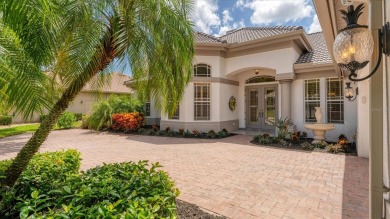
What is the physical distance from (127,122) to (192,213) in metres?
12.5

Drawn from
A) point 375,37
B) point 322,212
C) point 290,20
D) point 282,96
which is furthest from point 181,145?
point 290,20

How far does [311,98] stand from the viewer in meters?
12.3

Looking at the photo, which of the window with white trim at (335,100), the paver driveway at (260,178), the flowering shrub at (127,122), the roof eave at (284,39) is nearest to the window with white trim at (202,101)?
the roof eave at (284,39)

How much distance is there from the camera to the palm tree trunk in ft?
12.7

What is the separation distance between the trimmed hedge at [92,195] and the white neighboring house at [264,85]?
395 inches

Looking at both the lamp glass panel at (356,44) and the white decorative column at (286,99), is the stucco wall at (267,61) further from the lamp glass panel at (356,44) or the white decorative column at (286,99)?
the lamp glass panel at (356,44)

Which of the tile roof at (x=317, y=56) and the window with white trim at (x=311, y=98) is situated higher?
the tile roof at (x=317, y=56)

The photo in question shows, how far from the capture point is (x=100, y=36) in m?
3.82

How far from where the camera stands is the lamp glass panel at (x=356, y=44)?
203 cm

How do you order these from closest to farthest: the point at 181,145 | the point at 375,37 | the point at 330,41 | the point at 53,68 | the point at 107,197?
1. the point at 375,37
2. the point at 107,197
3. the point at 53,68
4. the point at 330,41
5. the point at 181,145

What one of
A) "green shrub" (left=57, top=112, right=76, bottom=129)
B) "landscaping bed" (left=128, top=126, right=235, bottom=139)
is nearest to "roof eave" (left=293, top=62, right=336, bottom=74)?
"landscaping bed" (left=128, top=126, right=235, bottom=139)

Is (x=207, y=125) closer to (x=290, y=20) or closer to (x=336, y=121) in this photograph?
(x=336, y=121)

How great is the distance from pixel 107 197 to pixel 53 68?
7.78 ft

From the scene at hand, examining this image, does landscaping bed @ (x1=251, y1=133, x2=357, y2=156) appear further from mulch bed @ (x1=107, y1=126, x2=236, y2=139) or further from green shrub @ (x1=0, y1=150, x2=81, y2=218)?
green shrub @ (x1=0, y1=150, x2=81, y2=218)
